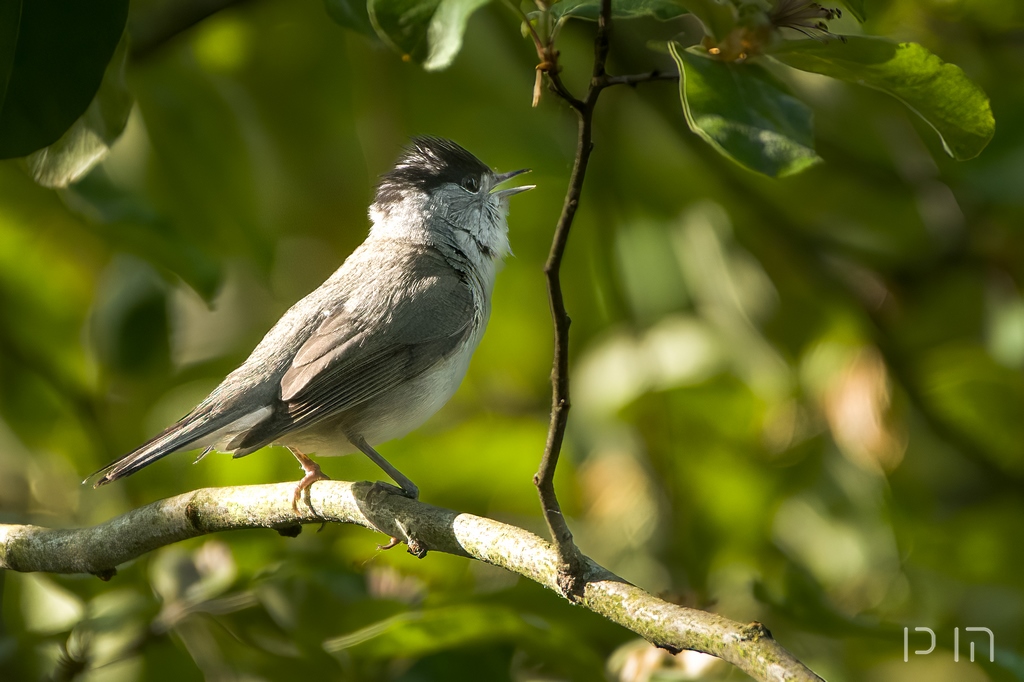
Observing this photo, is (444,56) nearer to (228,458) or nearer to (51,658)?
(228,458)

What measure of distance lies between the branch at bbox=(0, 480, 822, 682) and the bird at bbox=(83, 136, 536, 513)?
85 millimetres

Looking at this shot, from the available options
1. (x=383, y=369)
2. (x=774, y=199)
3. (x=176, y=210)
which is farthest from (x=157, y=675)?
(x=774, y=199)

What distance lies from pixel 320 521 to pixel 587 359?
1856 millimetres

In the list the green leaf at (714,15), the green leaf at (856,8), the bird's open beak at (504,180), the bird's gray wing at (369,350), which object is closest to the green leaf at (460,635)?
the bird's gray wing at (369,350)

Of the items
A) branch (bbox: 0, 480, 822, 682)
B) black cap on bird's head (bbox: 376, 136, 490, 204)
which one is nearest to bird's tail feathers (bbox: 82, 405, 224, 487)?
branch (bbox: 0, 480, 822, 682)

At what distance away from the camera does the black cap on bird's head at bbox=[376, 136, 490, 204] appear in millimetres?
3541

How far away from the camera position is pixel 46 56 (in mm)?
2008

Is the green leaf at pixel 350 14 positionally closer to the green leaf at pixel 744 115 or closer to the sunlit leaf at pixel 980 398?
the green leaf at pixel 744 115

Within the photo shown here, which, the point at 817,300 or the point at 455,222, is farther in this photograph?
the point at 817,300

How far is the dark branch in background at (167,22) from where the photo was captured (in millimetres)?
3623

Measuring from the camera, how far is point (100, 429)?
364cm

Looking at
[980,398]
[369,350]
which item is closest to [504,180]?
[369,350]

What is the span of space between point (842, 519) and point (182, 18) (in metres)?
3.17

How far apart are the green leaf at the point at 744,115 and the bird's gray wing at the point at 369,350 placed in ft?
3.95
